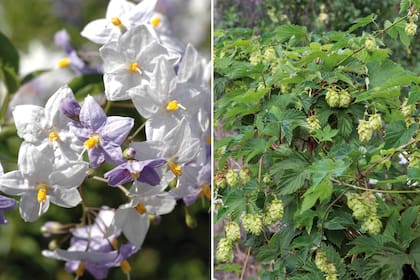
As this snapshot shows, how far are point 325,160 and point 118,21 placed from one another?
1.36ft

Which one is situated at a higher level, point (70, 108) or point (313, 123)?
point (70, 108)

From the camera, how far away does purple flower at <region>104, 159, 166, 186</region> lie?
74 cm

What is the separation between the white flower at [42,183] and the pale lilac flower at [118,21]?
0.21 metres

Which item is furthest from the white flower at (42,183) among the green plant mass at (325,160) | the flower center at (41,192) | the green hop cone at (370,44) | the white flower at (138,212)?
the green hop cone at (370,44)

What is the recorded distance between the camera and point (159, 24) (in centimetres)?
103

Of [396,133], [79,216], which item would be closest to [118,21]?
[396,133]

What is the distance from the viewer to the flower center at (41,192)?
74 centimetres

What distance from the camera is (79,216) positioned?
1.45 m

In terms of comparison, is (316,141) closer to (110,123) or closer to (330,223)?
(330,223)

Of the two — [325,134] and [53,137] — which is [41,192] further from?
[325,134]

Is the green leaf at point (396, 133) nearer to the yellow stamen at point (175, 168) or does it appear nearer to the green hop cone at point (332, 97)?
the green hop cone at point (332, 97)

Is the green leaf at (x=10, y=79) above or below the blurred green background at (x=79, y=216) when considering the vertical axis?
above

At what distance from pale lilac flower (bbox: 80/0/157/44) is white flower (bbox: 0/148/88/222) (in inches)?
8.4

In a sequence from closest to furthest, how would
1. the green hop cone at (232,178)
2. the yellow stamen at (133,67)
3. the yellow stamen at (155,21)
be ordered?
the yellow stamen at (133,67) < the yellow stamen at (155,21) < the green hop cone at (232,178)
